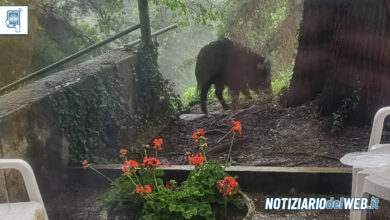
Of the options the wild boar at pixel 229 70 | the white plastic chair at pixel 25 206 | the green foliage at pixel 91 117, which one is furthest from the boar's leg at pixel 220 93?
the white plastic chair at pixel 25 206

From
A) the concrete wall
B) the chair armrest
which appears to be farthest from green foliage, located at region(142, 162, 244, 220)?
the concrete wall

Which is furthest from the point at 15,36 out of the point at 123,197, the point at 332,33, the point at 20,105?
the point at 332,33

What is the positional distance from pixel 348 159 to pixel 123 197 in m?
0.83

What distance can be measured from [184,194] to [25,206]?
499 millimetres

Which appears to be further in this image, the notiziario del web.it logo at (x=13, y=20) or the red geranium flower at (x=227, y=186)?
the notiziario del web.it logo at (x=13, y=20)

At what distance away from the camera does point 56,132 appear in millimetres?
2168

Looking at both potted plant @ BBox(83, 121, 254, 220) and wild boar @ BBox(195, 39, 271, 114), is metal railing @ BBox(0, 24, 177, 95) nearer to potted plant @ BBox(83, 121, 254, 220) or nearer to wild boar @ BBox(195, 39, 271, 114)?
wild boar @ BBox(195, 39, 271, 114)

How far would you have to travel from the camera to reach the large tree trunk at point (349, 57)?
232cm

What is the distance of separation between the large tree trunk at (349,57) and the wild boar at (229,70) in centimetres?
21

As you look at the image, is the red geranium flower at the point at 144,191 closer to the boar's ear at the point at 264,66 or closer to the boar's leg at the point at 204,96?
the boar's leg at the point at 204,96

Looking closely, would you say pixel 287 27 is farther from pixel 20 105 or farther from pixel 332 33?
pixel 20 105

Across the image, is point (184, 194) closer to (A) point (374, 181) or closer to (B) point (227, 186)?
(B) point (227, 186)

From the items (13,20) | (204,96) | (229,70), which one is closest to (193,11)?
(204,96)

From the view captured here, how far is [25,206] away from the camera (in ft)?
4.28
